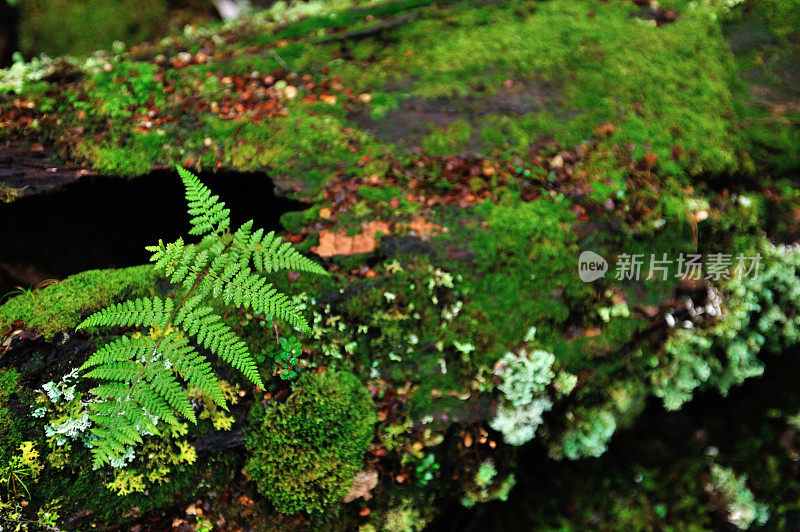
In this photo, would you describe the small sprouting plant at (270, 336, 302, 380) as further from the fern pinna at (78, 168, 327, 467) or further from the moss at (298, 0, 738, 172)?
the moss at (298, 0, 738, 172)

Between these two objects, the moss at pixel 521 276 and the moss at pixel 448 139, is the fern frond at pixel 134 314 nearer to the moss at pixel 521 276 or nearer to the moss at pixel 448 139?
the moss at pixel 521 276

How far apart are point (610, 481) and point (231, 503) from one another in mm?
3489

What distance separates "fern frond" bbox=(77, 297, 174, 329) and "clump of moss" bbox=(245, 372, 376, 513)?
0.96 meters

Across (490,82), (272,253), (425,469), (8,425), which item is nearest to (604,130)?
(490,82)

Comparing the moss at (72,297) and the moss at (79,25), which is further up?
the moss at (79,25)

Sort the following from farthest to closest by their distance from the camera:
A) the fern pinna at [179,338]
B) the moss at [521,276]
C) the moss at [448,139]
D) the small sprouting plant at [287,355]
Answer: the moss at [448,139], the moss at [521,276], the small sprouting plant at [287,355], the fern pinna at [179,338]

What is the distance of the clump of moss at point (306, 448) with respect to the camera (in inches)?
133

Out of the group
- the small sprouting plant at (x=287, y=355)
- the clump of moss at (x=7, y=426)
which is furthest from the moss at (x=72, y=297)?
the small sprouting plant at (x=287, y=355)

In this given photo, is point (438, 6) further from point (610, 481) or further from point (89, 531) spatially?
point (89, 531)

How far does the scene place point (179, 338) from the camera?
10.5 feet

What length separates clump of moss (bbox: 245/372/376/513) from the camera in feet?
11.0


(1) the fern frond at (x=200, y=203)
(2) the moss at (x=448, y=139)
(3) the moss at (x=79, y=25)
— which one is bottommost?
(2) the moss at (x=448, y=139)

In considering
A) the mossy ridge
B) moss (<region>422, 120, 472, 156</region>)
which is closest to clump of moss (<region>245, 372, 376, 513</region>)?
the mossy ridge

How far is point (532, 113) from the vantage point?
15.1ft
